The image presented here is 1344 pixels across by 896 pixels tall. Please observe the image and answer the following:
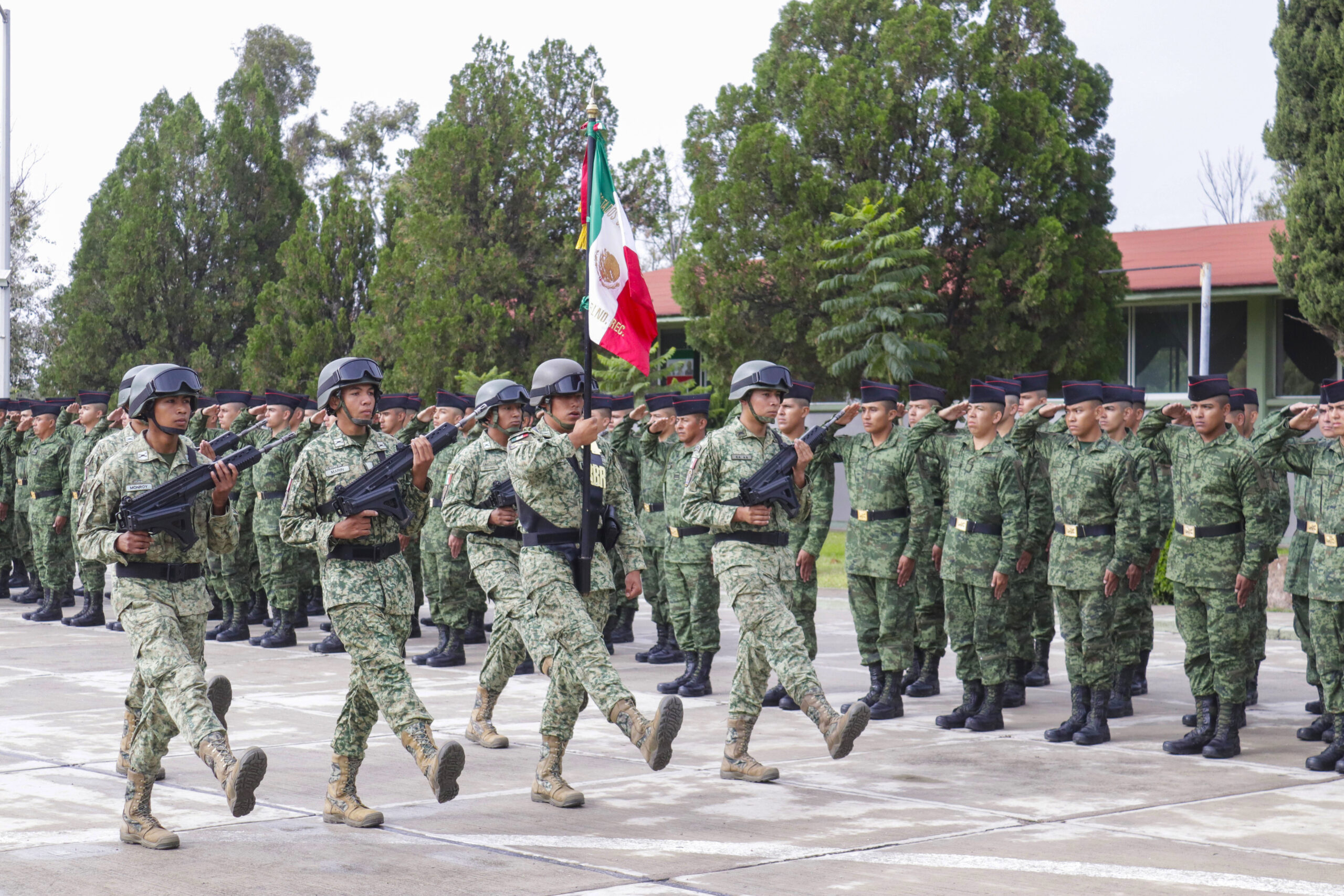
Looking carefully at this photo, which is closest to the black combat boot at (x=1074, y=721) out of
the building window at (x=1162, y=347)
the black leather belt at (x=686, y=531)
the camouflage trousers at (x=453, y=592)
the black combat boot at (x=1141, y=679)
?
the black combat boot at (x=1141, y=679)

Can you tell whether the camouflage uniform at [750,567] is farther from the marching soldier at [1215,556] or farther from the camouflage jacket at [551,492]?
the marching soldier at [1215,556]

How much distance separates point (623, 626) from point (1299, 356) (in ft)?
58.1

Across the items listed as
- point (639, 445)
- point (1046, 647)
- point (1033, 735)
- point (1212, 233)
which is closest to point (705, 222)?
point (1212, 233)

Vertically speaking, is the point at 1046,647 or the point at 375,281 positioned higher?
the point at 375,281

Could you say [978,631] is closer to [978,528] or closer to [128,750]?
[978,528]

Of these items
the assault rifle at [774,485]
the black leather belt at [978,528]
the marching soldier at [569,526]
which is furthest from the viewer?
the black leather belt at [978,528]

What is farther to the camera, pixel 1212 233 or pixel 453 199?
pixel 1212 233

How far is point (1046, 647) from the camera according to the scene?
1209 centimetres

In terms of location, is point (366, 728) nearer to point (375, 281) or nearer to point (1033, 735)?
point (1033, 735)

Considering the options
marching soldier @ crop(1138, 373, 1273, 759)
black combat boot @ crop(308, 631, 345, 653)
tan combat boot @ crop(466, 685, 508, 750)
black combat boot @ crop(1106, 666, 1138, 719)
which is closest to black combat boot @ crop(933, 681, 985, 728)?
black combat boot @ crop(1106, 666, 1138, 719)

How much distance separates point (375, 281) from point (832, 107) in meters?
9.53

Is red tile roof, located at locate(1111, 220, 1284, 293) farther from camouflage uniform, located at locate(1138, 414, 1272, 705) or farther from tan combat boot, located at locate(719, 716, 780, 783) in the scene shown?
tan combat boot, located at locate(719, 716, 780, 783)

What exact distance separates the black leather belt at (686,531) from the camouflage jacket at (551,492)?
353 centimetres

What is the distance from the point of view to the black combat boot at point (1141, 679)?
1099 cm
